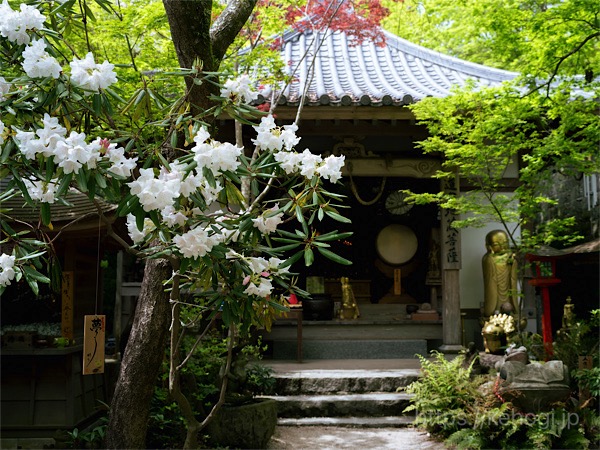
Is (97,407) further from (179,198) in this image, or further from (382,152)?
(382,152)

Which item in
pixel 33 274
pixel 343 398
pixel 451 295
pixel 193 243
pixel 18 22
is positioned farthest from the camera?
pixel 451 295

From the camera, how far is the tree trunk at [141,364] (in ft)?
15.7

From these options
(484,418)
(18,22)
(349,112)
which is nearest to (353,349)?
Result: (349,112)

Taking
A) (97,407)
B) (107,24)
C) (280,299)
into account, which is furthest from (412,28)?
(280,299)

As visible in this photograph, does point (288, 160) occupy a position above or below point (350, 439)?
above

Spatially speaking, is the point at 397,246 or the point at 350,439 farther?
the point at 397,246

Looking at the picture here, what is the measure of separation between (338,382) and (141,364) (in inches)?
167

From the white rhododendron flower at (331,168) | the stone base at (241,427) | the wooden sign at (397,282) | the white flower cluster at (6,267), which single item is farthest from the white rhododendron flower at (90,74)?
the wooden sign at (397,282)

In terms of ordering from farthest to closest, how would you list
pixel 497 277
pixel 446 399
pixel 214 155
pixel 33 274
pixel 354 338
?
1. pixel 354 338
2. pixel 497 277
3. pixel 446 399
4. pixel 33 274
5. pixel 214 155

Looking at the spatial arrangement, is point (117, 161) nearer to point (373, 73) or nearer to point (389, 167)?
point (389, 167)

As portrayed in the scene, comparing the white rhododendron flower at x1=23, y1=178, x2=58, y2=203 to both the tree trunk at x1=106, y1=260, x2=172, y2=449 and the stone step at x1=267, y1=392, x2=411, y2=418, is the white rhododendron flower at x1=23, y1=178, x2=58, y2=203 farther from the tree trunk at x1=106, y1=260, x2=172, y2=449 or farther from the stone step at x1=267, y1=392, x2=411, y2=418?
the stone step at x1=267, y1=392, x2=411, y2=418

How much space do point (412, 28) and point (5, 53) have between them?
16121 mm

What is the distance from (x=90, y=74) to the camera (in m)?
3.11

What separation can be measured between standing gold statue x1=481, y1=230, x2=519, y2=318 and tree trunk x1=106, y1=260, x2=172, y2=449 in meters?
6.91
